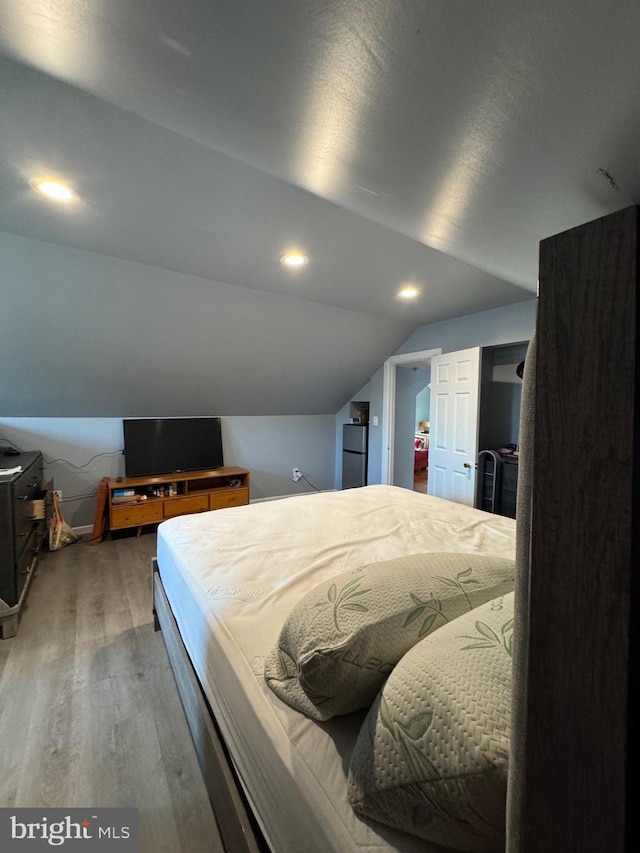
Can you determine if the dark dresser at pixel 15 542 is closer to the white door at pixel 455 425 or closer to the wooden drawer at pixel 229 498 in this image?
the wooden drawer at pixel 229 498

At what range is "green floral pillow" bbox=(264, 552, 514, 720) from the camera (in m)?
0.71

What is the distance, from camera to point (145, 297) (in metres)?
2.73

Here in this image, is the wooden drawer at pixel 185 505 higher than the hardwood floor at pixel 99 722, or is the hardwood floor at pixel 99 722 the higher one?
the wooden drawer at pixel 185 505

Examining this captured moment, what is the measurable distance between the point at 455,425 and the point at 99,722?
3.28 meters

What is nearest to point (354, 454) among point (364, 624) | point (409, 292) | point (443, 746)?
point (409, 292)

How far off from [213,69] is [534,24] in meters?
0.69

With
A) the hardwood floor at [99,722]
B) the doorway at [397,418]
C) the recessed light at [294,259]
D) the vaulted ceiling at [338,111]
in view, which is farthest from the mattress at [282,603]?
the doorway at [397,418]

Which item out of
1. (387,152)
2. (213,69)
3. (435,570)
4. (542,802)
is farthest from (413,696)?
(213,69)

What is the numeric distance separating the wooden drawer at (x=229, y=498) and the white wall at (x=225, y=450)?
0.57 meters

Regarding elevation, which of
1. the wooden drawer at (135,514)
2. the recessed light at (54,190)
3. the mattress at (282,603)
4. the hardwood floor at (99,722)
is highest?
the recessed light at (54,190)

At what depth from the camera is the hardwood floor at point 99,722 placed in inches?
45.4

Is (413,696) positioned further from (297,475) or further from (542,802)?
(297,475)

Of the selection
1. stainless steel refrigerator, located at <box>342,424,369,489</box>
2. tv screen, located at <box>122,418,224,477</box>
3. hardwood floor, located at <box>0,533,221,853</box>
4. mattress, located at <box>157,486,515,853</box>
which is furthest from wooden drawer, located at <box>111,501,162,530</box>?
stainless steel refrigerator, located at <box>342,424,369,489</box>

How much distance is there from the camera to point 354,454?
4.95 metres
